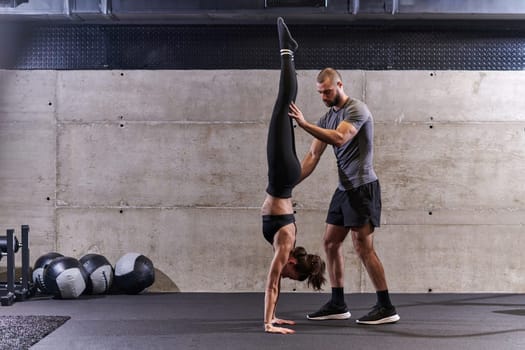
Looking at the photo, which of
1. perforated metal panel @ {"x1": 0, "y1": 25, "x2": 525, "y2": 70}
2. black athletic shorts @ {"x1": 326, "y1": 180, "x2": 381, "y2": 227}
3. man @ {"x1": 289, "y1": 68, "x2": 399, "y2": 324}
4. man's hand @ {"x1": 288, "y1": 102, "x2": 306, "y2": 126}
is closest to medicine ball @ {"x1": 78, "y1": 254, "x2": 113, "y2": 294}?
perforated metal panel @ {"x1": 0, "y1": 25, "x2": 525, "y2": 70}

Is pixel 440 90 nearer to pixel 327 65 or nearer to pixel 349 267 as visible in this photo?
pixel 327 65

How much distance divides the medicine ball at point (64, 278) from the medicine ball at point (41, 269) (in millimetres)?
99

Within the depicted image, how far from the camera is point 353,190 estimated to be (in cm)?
434

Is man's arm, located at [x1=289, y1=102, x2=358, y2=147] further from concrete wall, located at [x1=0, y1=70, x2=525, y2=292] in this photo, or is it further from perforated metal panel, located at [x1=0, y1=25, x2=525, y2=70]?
perforated metal panel, located at [x1=0, y1=25, x2=525, y2=70]

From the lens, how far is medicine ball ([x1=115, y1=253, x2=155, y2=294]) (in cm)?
546

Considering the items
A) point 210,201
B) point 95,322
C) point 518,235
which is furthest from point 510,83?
point 95,322

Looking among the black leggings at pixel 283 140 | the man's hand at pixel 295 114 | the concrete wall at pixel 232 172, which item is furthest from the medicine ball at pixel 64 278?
the man's hand at pixel 295 114

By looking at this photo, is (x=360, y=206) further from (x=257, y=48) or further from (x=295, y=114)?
(x=257, y=48)

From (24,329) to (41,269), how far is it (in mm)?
1328

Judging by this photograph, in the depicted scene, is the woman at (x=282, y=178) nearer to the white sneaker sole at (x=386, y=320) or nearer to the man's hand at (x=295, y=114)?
the man's hand at (x=295, y=114)

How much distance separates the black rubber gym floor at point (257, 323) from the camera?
12.7 ft

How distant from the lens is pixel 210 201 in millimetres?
5922

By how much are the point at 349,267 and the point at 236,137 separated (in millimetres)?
1541

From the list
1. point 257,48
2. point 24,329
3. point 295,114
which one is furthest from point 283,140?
point 257,48
